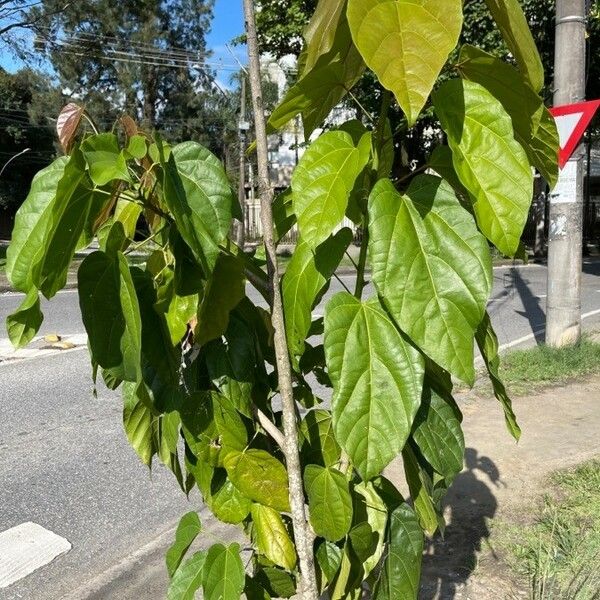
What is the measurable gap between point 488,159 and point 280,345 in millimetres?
392

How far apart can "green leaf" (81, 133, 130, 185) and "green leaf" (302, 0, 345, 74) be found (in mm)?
262

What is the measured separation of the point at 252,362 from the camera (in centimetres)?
105

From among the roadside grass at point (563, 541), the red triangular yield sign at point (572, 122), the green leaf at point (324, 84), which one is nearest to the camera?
the green leaf at point (324, 84)

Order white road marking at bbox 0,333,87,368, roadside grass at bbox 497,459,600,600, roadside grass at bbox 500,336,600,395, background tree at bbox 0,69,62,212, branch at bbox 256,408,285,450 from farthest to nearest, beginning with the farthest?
background tree at bbox 0,69,62,212 < white road marking at bbox 0,333,87,368 < roadside grass at bbox 500,336,600,395 < roadside grass at bbox 497,459,600,600 < branch at bbox 256,408,285,450

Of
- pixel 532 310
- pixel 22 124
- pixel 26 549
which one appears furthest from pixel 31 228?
pixel 22 124

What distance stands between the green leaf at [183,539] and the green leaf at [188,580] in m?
0.03

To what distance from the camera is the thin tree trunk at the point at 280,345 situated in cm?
92

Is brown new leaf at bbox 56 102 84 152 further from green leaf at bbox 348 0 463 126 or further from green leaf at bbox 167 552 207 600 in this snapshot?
green leaf at bbox 167 552 207 600

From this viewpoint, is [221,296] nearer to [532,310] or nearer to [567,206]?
[567,206]

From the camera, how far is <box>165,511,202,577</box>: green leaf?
46.3 inches

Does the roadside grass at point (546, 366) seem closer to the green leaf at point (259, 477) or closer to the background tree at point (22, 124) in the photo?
the green leaf at point (259, 477)

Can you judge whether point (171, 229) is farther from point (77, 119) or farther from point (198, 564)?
point (198, 564)

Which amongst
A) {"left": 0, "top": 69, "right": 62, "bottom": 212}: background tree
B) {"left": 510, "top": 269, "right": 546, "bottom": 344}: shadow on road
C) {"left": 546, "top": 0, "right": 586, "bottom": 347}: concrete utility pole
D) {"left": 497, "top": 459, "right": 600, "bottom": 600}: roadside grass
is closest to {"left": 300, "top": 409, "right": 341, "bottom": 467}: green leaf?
{"left": 497, "top": 459, "right": 600, "bottom": 600}: roadside grass

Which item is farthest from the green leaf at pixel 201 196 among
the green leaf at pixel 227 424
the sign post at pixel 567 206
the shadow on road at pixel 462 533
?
the sign post at pixel 567 206
